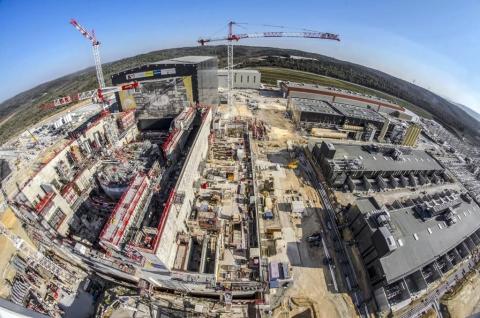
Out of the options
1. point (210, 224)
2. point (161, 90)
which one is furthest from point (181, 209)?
point (161, 90)

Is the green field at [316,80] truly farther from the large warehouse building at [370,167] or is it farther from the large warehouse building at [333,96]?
the large warehouse building at [370,167]

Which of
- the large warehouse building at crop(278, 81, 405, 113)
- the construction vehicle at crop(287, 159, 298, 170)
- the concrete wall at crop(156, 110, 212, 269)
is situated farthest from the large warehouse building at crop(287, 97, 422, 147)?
the concrete wall at crop(156, 110, 212, 269)

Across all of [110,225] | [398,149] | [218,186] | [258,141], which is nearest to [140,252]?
[110,225]

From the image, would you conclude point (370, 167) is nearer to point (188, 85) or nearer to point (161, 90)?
point (188, 85)

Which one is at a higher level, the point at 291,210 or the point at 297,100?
the point at 297,100

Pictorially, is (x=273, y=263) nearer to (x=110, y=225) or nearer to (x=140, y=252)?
(x=140, y=252)
